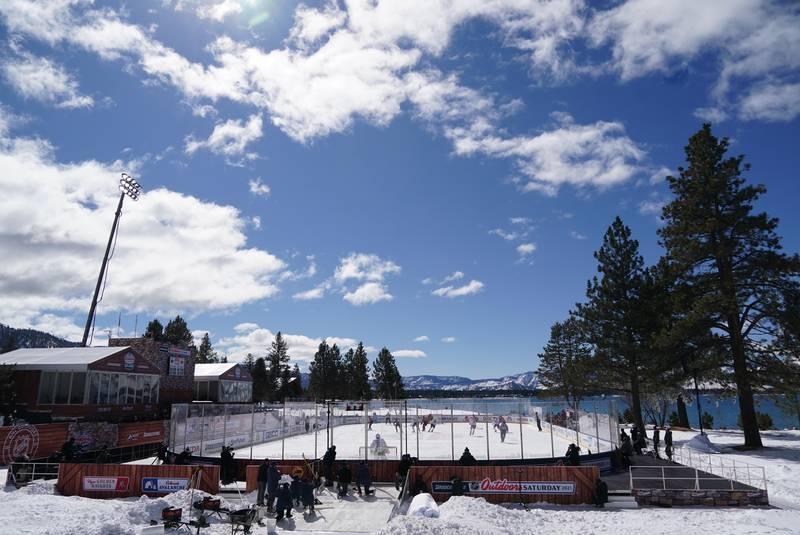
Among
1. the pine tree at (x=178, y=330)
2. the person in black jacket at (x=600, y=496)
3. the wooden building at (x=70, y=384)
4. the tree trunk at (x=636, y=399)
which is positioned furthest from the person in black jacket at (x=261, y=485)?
the pine tree at (x=178, y=330)

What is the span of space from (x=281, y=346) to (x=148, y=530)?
11316 cm

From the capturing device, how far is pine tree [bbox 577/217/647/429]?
40000 millimetres

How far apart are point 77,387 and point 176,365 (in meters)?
17.6

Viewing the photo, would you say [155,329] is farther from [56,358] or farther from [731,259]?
[731,259]

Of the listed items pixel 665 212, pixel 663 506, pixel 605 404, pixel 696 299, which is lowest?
pixel 663 506

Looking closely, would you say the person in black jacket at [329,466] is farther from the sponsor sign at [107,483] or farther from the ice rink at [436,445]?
the sponsor sign at [107,483]

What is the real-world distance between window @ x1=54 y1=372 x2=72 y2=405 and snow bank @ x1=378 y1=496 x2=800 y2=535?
32374 mm

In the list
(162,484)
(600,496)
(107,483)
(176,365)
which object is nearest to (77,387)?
(176,365)

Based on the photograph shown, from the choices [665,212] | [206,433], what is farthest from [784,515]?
[206,433]

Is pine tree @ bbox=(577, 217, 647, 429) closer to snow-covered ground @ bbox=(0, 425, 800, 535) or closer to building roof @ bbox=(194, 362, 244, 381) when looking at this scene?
snow-covered ground @ bbox=(0, 425, 800, 535)

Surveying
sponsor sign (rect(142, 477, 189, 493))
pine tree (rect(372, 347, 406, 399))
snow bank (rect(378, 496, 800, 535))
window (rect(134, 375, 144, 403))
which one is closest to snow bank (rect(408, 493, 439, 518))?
snow bank (rect(378, 496, 800, 535))

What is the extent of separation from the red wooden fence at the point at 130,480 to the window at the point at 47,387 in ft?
70.4

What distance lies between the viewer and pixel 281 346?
125 m

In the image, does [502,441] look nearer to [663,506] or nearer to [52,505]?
[663,506]
